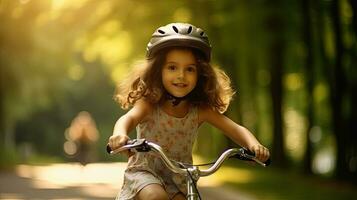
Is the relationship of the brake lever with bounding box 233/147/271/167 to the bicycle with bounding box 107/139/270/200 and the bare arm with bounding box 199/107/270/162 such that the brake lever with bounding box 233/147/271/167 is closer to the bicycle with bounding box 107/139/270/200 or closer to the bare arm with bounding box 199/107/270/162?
the bare arm with bounding box 199/107/270/162

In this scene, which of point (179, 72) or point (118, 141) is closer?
point (118, 141)

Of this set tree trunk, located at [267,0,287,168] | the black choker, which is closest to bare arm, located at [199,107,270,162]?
the black choker

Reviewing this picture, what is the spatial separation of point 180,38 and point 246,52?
21.6m

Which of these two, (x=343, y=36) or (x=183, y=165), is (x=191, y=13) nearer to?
(x=343, y=36)

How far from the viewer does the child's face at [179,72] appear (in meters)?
4.79

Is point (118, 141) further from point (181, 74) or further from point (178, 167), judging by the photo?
point (181, 74)

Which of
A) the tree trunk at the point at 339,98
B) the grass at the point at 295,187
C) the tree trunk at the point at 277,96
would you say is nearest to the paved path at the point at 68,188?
the grass at the point at 295,187

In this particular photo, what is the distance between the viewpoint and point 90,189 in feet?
59.3

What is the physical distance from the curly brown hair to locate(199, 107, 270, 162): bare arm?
0.07 m

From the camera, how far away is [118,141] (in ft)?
14.0

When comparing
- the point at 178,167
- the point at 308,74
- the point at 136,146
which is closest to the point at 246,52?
the point at 308,74

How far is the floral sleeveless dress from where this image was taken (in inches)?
182

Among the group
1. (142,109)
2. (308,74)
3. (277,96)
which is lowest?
(142,109)

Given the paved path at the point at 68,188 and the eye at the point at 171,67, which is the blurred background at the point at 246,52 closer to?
the paved path at the point at 68,188
